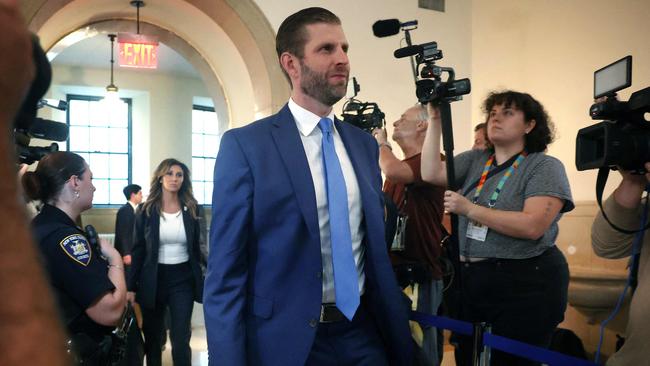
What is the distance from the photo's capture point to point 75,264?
85.7 inches

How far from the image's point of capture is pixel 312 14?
1.93 metres

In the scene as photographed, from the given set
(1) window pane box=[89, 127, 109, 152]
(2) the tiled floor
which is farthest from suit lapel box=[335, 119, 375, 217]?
(1) window pane box=[89, 127, 109, 152]

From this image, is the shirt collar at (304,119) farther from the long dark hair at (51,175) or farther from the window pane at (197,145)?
the window pane at (197,145)

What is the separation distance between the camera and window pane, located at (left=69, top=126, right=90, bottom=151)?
1212 centimetres

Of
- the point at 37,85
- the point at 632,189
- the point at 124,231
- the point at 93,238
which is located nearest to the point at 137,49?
the point at 124,231

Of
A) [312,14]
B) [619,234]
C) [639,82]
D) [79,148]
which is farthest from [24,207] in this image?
[79,148]

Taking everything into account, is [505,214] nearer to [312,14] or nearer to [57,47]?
[312,14]

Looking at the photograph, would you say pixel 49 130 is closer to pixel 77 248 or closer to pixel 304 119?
pixel 77 248

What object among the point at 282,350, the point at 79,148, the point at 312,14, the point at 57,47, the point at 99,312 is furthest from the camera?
the point at 79,148

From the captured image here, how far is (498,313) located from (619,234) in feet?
1.81

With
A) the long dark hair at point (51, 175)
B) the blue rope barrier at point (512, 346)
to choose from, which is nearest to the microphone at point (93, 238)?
the long dark hair at point (51, 175)

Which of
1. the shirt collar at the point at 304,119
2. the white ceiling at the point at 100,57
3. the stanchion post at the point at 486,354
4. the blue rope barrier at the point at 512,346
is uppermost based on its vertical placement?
the white ceiling at the point at 100,57

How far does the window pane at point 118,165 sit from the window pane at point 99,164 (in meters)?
0.11

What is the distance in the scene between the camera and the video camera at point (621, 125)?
1.72m
